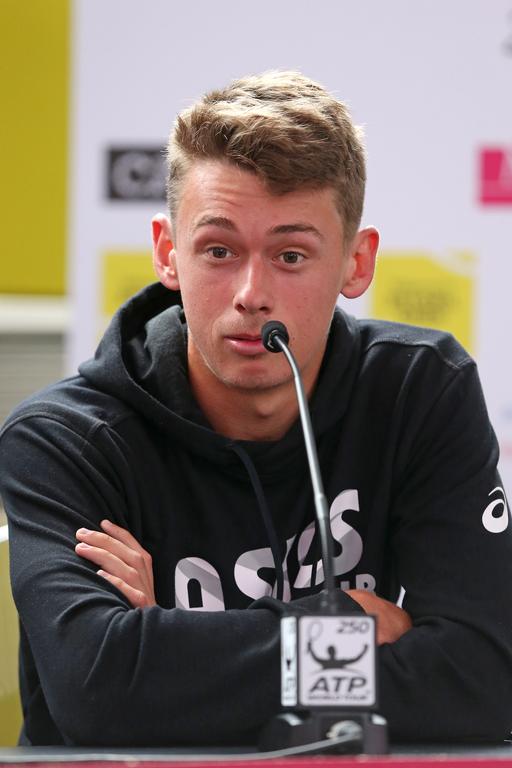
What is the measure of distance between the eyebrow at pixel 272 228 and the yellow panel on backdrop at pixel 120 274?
1.40 m

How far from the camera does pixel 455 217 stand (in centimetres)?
298

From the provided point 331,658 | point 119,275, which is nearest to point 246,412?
point 331,658

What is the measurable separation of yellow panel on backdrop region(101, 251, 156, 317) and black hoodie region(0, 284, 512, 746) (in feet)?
3.62

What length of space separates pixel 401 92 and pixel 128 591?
1.81 metres

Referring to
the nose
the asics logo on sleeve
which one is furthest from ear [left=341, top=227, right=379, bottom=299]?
the asics logo on sleeve

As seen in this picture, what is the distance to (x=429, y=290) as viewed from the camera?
3.03m

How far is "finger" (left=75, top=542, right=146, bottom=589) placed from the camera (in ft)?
5.01

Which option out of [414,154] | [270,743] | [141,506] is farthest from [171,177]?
[414,154]

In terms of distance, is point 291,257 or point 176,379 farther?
point 176,379

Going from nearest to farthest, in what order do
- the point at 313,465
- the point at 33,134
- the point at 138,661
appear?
the point at 313,465, the point at 138,661, the point at 33,134

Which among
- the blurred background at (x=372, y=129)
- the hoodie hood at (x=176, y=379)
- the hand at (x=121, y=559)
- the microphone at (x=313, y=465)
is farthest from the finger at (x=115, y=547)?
the blurred background at (x=372, y=129)

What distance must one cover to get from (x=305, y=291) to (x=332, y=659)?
0.70 m

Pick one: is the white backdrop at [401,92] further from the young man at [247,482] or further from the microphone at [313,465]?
the microphone at [313,465]

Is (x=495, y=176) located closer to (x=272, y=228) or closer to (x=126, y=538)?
(x=272, y=228)
